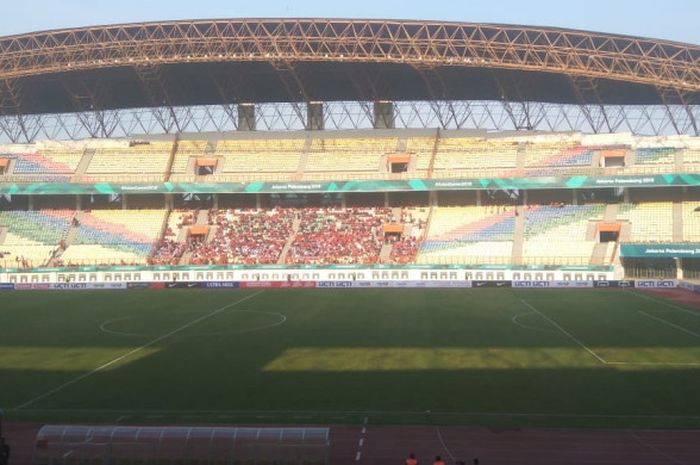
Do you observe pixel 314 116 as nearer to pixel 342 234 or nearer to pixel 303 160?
pixel 303 160

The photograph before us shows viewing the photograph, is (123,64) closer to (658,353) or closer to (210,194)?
(210,194)

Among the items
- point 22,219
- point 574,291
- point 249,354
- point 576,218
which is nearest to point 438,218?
point 576,218

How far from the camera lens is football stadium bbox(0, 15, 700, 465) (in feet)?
54.6

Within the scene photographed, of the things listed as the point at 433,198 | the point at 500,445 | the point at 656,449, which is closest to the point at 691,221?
the point at 433,198

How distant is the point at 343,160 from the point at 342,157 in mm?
495

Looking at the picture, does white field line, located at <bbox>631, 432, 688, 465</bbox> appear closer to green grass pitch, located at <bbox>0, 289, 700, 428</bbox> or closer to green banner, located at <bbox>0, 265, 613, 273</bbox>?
green grass pitch, located at <bbox>0, 289, 700, 428</bbox>

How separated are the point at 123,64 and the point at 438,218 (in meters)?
30.5

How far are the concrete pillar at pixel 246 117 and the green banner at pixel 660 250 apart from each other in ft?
121

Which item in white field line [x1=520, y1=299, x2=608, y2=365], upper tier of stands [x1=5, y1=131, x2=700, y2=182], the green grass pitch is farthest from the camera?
upper tier of stands [x1=5, y1=131, x2=700, y2=182]

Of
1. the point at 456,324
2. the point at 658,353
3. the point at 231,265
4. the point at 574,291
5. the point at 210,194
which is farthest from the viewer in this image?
the point at 210,194

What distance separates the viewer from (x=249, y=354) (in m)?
24.1

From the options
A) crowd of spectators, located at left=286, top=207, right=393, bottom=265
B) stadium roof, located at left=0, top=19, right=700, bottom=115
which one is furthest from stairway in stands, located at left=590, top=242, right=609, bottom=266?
crowd of spectators, located at left=286, top=207, right=393, bottom=265

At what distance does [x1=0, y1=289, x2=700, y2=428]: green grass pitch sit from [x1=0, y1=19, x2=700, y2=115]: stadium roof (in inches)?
881

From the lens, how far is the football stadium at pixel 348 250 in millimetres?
16656
